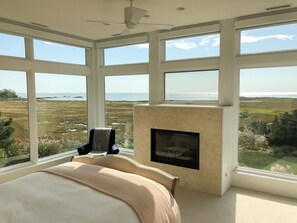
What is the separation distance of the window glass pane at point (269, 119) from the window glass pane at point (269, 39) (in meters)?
0.34

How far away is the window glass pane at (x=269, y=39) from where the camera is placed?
3576mm

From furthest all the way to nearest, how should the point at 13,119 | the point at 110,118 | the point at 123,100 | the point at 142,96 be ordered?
the point at 110,118 → the point at 123,100 → the point at 142,96 → the point at 13,119

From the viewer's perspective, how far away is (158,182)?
2.36 m

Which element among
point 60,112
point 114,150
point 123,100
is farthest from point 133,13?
point 60,112

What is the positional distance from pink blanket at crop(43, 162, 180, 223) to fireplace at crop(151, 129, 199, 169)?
6.07ft

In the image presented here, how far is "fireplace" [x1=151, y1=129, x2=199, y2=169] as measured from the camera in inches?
158

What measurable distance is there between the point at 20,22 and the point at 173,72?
290cm

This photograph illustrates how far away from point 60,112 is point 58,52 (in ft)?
4.28

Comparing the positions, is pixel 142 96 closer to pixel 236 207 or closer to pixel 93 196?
pixel 236 207

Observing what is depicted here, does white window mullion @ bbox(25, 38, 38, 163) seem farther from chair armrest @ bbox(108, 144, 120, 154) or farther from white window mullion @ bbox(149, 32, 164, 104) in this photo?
white window mullion @ bbox(149, 32, 164, 104)

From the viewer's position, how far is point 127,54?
5.25 m

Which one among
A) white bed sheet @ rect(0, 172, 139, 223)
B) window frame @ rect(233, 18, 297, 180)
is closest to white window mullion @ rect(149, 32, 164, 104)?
window frame @ rect(233, 18, 297, 180)

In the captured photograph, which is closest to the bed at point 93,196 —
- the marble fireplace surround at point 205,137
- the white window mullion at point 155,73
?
the marble fireplace surround at point 205,137

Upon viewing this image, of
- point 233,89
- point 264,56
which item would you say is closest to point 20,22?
point 233,89
